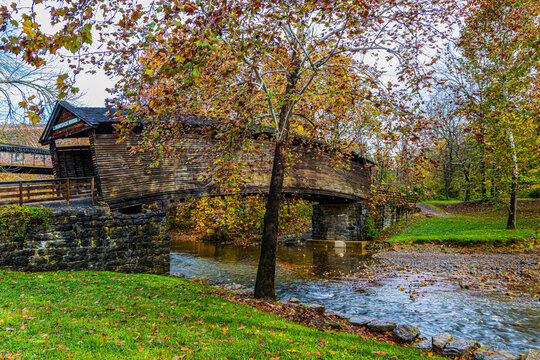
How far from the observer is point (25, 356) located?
11.0ft

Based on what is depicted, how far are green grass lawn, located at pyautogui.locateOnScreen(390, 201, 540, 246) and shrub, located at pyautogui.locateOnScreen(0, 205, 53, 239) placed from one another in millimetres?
18500

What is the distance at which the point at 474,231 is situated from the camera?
1800 centimetres

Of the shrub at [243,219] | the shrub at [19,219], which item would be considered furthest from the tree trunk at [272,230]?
the shrub at [19,219]

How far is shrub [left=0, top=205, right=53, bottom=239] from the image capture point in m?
8.88

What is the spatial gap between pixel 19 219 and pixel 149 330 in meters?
7.40

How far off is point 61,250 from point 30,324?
6313mm

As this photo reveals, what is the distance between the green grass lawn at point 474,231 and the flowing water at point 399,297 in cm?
486

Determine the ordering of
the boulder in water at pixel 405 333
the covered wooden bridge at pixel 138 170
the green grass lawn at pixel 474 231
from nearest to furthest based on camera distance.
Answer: the boulder in water at pixel 405 333 < the covered wooden bridge at pixel 138 170 < the green grass lawn at pixel 474 231

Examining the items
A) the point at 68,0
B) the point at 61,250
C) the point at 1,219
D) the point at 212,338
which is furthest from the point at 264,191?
the point at 68,0

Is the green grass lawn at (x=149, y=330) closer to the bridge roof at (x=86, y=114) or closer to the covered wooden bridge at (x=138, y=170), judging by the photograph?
the covered wooden bridge at (x=138, y=170)

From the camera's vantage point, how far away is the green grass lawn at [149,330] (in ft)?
12.3

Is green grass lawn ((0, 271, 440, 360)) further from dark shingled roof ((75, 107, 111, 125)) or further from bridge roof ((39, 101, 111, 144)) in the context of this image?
dark shingled roof ((75, 107, 111, 125))

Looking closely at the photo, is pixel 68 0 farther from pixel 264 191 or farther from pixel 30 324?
pixel 264 191

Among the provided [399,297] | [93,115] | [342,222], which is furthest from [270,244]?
[342,222]
